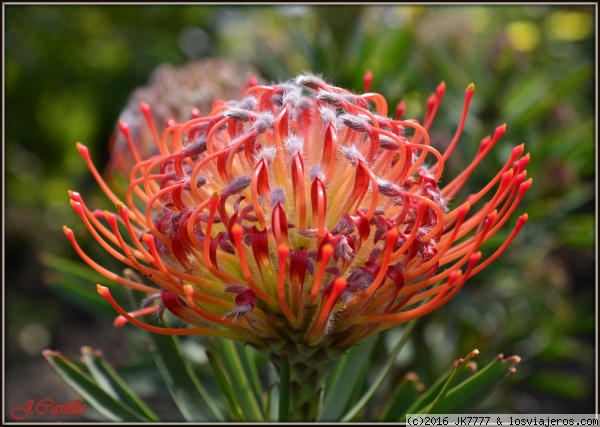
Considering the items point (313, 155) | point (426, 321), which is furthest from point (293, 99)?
point (426, 321)

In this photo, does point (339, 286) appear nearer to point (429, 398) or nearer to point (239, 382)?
point (429, 398)

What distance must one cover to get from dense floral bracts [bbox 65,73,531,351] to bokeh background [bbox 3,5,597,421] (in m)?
0.53

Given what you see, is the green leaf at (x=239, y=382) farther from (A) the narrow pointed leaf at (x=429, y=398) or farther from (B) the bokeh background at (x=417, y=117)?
(B) the bokeh background at (x=417, y=117)

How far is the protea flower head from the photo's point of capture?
0.84 metres

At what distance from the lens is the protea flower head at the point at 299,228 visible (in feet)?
2.75

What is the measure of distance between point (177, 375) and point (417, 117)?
1130mm

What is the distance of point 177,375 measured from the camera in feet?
3.61

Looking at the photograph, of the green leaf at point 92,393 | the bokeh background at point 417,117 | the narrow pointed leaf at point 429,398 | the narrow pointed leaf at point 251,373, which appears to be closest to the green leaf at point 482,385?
the narrow pointed leaf at point 429,398

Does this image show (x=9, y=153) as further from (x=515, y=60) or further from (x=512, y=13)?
(x=512, y=13)

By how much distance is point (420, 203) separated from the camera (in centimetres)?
83

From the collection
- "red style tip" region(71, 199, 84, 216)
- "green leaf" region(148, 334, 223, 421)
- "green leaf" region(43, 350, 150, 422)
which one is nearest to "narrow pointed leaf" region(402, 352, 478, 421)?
"green leaf" region(148, 334, 223, 421)

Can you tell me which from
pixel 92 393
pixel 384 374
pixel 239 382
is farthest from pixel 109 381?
pixel 384 374

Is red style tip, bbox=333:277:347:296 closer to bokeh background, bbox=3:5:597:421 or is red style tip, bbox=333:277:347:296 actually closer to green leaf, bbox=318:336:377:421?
green leaf, bbox=318:336:377:421

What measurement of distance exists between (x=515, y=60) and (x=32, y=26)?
344 cm
